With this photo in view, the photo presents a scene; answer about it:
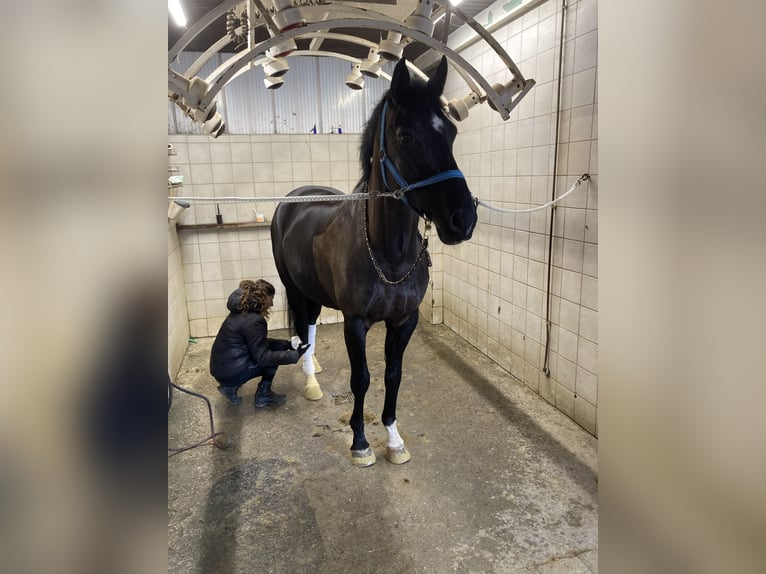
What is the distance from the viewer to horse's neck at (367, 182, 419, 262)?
5.98 ft

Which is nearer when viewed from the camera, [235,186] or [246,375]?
[246,375]

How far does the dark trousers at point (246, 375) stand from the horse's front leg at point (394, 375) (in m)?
0.86

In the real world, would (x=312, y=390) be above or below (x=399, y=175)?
below

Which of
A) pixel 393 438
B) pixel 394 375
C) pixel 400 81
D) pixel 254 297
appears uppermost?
pixel 400 81

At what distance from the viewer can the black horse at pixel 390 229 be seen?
1.56 meters

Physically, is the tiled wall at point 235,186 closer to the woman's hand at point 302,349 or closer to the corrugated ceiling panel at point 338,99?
the corrugated ceiling panel at point 338,99

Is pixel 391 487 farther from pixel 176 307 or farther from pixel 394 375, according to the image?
pixel 176 307

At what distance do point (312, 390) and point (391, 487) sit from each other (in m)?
1.01

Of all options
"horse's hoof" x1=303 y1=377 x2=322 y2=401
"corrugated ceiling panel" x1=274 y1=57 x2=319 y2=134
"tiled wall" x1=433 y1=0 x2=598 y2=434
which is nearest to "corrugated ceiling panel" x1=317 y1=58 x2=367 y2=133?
"corrugated ceiling panel" x1=274 y1=57 x2=319 y2=134

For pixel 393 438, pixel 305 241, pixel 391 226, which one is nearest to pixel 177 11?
pixel 305 241

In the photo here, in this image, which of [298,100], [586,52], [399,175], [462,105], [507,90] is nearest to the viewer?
[399,175]

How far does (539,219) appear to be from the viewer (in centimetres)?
262

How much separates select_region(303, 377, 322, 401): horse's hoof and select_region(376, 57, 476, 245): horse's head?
1580 mm
